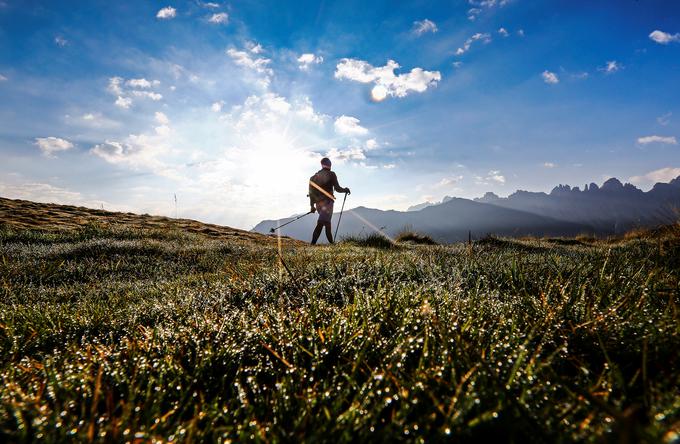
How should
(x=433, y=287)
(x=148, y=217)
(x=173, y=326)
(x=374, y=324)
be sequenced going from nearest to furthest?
(x=374, y=324), (x=173, y=326), (x=433, y=287), (x=148, y=217)

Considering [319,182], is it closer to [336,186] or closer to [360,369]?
[336,186]

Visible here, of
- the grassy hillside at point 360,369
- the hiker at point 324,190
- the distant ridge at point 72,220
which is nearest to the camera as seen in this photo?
the grassy hillside at point 360,369

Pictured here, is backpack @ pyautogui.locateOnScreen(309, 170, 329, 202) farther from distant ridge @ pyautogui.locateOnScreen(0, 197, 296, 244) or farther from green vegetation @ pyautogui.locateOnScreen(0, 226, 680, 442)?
green vegetation @ pyautogui.locateOnScreen(0, 226, 680, 442)

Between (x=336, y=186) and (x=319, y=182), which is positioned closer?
(x=319, y=182)

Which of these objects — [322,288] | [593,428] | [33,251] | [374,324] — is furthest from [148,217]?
[593,428]

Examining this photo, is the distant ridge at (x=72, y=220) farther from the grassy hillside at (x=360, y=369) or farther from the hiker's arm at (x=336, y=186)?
the grassy hillside at (x=360, y=369)

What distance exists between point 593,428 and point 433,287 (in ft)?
5.96

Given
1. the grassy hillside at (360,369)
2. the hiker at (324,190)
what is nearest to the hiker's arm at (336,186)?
the hiker at (324,190)

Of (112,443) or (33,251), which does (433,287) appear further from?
(33,251)

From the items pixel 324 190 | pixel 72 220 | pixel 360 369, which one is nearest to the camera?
pixel 360 369

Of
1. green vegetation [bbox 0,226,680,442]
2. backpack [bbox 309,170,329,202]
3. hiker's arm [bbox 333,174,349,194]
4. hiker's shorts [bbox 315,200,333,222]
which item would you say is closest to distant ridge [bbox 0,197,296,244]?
hiker's shorts [bbox 315,200,333,222]

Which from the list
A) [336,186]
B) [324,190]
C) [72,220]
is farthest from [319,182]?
[72,220]

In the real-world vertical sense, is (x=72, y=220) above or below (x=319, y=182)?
below

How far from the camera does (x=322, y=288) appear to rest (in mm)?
3320
